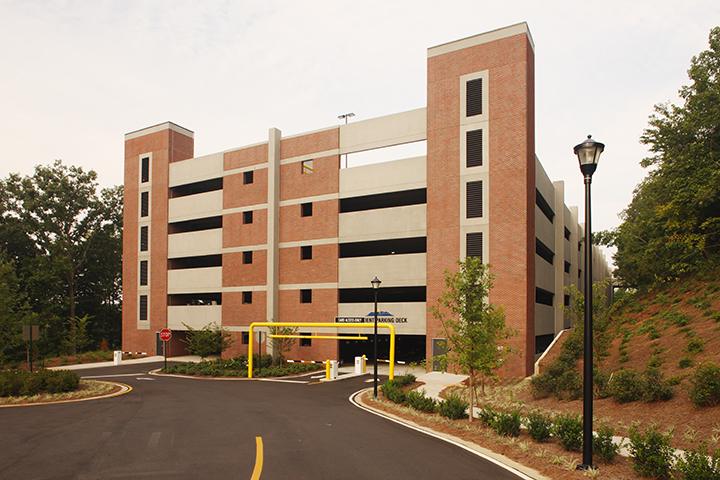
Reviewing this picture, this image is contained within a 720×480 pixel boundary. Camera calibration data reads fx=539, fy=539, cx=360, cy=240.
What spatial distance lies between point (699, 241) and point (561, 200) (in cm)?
1892

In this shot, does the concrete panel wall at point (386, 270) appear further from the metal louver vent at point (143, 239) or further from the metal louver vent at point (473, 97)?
the metal louver vent at point (143, 239)

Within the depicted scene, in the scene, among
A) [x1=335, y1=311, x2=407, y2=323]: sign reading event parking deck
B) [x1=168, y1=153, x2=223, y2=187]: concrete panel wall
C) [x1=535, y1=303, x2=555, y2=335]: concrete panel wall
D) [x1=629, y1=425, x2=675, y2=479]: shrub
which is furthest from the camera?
[x1=168, y1=153, x2=223, y2=187]: concrete panel wall

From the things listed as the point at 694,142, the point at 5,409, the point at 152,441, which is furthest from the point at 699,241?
the point at 5,409

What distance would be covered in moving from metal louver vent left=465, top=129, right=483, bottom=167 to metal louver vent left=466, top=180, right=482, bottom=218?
1316mm

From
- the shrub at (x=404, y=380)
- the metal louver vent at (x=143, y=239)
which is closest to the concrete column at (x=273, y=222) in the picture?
the metal louver vent at (x=143, y=239)

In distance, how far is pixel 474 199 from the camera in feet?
113

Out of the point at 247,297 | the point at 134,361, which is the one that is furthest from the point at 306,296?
the point at 134,361

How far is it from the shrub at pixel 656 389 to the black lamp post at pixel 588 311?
8.72 m

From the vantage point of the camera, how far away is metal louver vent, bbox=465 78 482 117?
3481cm

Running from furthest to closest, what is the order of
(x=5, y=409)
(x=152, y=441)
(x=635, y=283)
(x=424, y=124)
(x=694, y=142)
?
(x=635, y=283) < (x=424, y=124) < (x=694, y=142) < (x=5, y=409) < (x=152, y=441)

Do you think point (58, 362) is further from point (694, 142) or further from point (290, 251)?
point (694, 142)

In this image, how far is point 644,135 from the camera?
37.9 metres

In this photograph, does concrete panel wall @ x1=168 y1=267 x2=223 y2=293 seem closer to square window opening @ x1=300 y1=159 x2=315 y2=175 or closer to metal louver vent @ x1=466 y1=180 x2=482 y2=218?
square window opening @ x1=300 y1=159 x2=315 y2=175

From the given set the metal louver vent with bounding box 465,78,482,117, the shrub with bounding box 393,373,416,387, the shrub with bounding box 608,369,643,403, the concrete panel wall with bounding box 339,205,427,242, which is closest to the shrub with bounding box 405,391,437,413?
the shrub with bounding box 608,369,643,403
